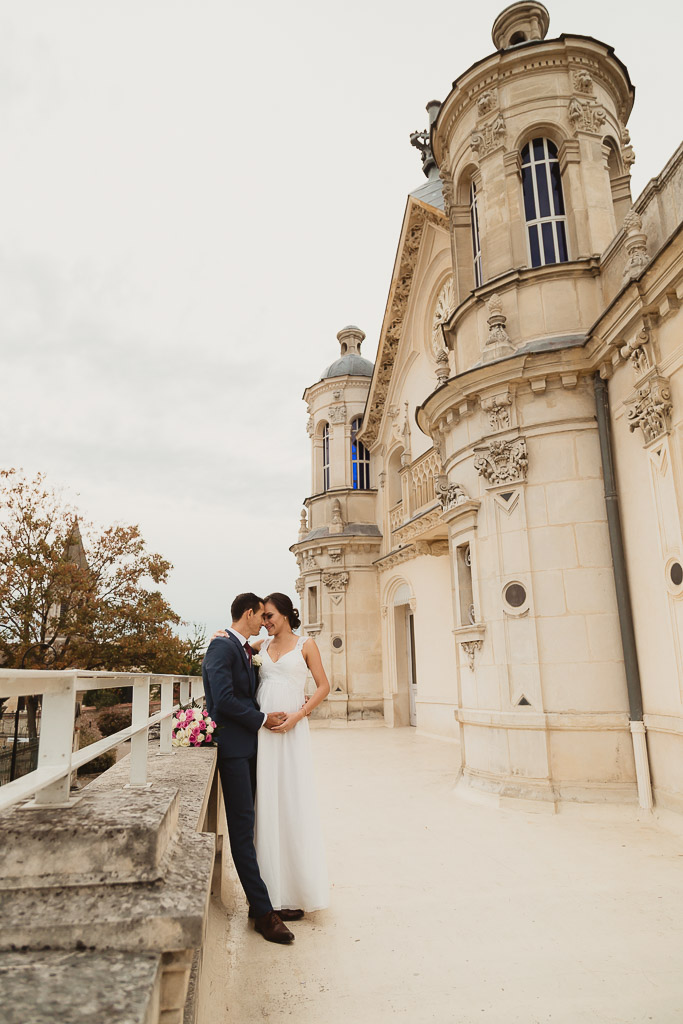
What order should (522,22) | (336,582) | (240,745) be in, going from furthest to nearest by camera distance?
(336,582) → (522,22) → (240,745)

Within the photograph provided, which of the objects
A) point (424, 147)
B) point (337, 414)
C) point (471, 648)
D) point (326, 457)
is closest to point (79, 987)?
point (471, 648)

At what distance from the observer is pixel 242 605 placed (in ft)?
15.6

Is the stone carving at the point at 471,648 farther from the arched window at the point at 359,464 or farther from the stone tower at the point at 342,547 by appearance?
the arched window at the point at 359,464

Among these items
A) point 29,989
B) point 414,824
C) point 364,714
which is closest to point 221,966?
point 29,989

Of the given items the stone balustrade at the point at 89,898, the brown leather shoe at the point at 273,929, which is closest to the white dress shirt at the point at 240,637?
the brown leather shoe at the point at 273,929

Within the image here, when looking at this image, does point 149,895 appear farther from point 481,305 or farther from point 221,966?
point 481,305

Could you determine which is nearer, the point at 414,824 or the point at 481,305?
the point at 414,824

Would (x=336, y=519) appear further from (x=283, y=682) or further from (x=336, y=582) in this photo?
(x=283, y=682)

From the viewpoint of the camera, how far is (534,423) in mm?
9281

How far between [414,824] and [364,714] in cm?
1270

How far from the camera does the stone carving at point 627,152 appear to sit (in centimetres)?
1062

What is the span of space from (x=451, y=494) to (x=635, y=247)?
4.31m

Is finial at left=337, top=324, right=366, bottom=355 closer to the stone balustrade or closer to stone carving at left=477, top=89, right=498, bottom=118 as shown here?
stone carving at left=477, top=89, right=498, bottom=118

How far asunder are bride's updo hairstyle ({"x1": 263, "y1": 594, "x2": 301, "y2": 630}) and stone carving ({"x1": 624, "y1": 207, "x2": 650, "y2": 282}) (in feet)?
19.1
